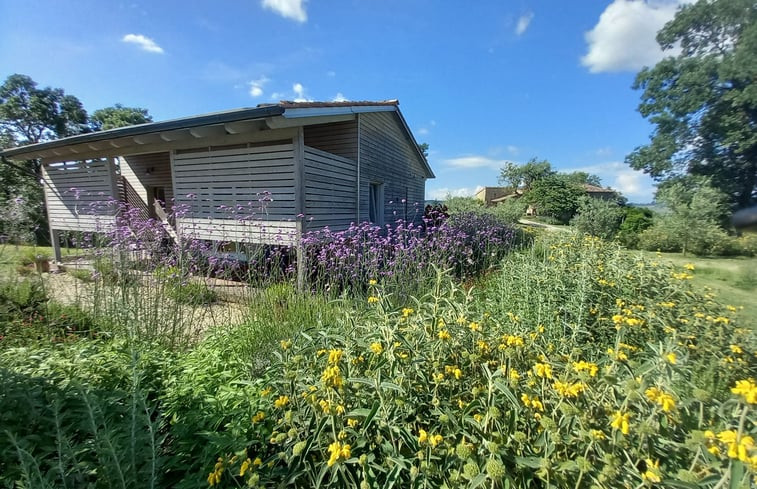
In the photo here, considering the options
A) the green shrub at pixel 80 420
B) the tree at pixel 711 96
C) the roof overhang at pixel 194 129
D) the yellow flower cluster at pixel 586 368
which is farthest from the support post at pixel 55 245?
the tree at pixel 711 96

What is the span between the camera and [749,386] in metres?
0.78

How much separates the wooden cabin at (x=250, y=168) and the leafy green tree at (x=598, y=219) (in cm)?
875

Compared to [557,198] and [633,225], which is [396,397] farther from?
[557,198]

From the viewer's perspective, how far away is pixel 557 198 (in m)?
30.3

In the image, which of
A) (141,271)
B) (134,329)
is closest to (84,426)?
(134,329)

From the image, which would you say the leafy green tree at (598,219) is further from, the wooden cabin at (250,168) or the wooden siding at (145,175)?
the wooden siding at (145,175)

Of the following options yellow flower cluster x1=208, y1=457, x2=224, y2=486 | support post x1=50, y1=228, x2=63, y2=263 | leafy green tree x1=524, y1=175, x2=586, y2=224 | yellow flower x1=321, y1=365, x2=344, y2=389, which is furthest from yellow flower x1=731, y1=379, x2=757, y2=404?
leafy green tree x1=524, y1=175, x2=586, y2=224

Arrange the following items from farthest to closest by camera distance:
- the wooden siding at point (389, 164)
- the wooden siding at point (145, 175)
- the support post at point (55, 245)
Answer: the wooden siding at point (145, 175)
the support post at point (55, 245)
the wooden siding at point (389, 164)

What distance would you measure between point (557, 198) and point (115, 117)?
1671 inches

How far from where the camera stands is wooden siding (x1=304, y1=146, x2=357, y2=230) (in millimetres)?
5789

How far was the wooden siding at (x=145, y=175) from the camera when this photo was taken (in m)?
10.3

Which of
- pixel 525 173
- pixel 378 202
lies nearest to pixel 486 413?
pixel 378 202

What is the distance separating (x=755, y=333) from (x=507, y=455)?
8.76 feet

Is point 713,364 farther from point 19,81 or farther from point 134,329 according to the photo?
point 19,81
